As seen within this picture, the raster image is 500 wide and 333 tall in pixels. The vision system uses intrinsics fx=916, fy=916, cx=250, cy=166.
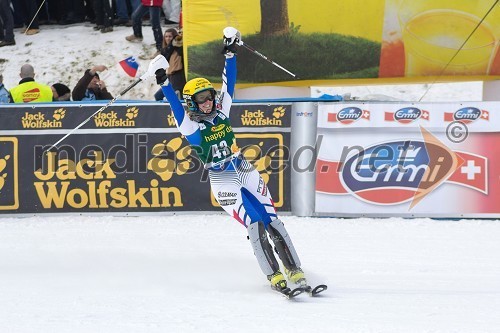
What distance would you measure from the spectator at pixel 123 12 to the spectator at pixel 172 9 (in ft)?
1.56

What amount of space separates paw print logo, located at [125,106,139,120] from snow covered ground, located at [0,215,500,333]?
1294mm

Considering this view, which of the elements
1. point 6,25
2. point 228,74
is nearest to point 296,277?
point 228,74

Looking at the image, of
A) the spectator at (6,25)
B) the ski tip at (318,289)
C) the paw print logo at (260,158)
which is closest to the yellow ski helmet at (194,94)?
the ski tip at (318,289)

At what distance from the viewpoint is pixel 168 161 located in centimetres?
1162

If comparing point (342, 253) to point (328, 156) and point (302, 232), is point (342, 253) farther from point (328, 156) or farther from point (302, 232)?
point (328, 156)

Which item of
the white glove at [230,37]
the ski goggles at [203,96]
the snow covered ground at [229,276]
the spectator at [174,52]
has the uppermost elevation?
the white glove at [230,37]

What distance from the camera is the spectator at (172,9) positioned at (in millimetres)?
15742

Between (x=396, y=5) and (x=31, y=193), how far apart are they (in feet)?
17.7

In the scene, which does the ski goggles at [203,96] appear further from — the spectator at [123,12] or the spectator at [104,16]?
the spectator at [104,16]

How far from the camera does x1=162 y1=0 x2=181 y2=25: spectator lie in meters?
15.7

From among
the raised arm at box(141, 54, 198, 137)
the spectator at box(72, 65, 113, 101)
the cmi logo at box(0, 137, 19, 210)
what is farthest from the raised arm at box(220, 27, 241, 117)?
the spectator at box(72, 65, 113, 101)

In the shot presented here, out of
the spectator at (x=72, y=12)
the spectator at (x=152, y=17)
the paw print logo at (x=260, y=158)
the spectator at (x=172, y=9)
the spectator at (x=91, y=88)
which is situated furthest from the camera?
the spectator at (x=72, y=12)

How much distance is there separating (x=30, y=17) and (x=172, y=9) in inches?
100

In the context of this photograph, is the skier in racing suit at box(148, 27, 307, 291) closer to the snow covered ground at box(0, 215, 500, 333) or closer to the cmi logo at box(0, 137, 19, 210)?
Answer: the snow covered ground at box(0, 215, 500, 333)
